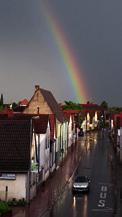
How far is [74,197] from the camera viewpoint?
191 ft

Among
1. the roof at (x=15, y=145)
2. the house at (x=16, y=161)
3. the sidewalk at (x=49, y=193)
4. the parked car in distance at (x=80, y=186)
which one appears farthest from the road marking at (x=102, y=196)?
the roof at (x=15, y=145)

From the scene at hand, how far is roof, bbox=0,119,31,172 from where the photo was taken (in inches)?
2108

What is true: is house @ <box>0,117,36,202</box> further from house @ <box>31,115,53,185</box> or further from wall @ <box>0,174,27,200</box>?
house @ <box>31,115,53,185</box>

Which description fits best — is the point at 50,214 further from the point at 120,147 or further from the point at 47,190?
the point at 120,147

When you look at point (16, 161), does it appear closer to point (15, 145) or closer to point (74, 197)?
point (15, 145)

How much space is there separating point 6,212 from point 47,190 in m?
17.3

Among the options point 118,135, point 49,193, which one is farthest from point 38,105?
point 49,193

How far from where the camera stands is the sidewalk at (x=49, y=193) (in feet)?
159

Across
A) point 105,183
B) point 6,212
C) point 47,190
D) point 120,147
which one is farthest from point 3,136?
point 120,147

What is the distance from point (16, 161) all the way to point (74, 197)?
25.9 ft

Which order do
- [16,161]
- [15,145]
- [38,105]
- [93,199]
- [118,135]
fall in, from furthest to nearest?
[38,105]
[118,135]
[93,199]
[15,145]
[16,161]

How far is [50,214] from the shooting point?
48.2 metres

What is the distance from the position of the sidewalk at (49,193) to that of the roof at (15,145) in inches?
145

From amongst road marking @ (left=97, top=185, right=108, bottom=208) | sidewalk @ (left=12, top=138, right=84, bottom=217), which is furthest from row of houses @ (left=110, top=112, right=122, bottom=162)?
road marking @ (left=97, top=185, right=108, bottom=208)
